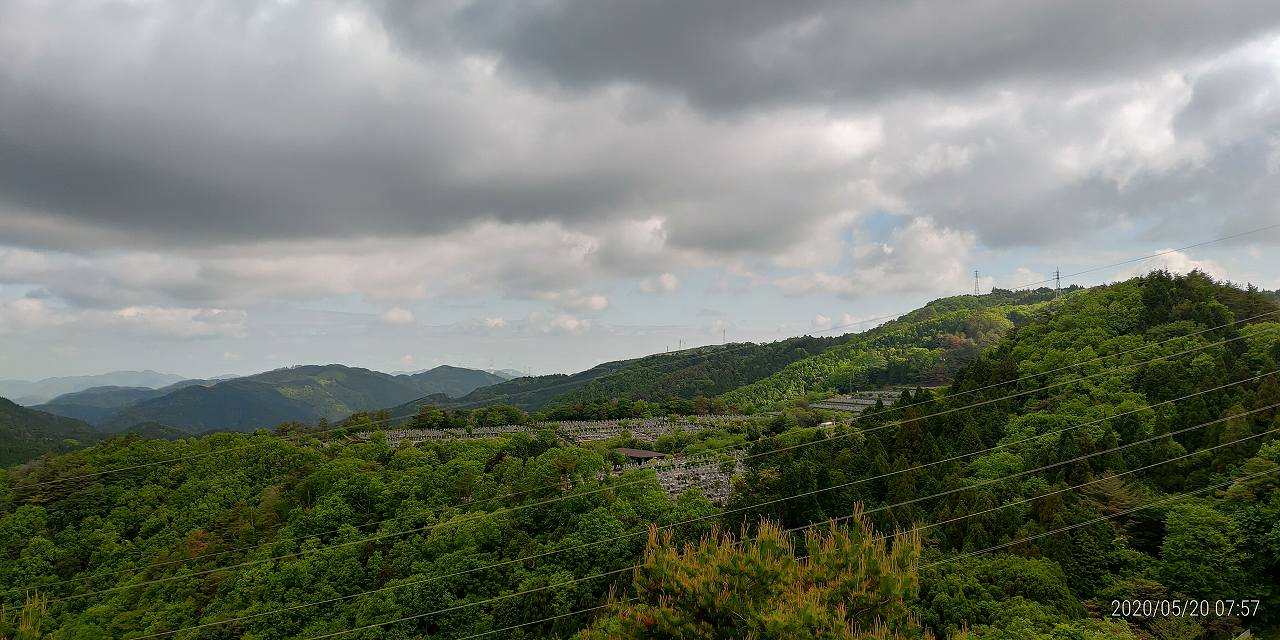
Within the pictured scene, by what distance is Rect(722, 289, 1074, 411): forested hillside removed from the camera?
403 ft

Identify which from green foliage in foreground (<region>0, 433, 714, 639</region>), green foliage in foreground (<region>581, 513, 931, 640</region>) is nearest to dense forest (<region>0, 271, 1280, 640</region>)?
green foliage in foreground (<region>581, 513, 931, 640</region>)

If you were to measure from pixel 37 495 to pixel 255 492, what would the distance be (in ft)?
75.0

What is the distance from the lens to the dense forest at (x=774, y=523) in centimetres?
2191

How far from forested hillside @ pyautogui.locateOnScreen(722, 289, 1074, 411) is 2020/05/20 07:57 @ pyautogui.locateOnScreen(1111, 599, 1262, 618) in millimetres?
81597

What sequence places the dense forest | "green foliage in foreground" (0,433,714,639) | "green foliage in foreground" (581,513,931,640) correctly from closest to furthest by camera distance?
"green foliage in foreground" (581,513,931,640), the dense forest, "green foliage in foreground" (0,433,714,639)

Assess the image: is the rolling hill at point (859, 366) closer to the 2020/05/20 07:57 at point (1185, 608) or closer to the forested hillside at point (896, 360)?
the forested hillside at point (896, 360)

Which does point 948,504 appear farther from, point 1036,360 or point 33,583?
point 33,583

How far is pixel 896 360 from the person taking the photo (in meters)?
130

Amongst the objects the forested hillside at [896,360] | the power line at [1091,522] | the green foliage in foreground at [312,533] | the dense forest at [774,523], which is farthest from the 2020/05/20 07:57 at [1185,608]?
the forested hillside at [896,360]

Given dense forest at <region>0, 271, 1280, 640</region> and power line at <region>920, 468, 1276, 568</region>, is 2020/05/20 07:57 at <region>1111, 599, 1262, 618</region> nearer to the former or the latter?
dense forest at <region>0, 271, 1280, 640</region>

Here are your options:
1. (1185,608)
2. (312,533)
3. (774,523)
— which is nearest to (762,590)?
(774,523)

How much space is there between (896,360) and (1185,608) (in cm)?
10795

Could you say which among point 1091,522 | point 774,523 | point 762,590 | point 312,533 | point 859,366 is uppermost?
point 859,366

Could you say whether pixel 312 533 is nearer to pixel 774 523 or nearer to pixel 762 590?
pixel 774 523
